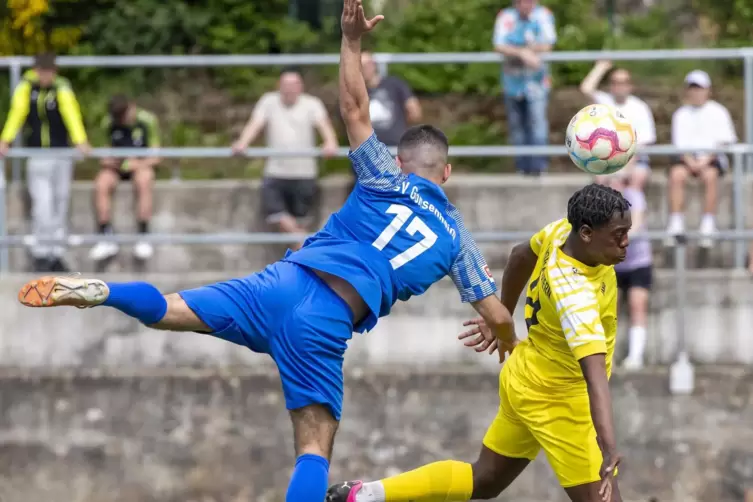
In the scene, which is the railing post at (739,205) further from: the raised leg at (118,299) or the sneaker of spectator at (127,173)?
the raised leg at (118,299)

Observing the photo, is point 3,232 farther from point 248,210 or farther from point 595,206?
point 595,206

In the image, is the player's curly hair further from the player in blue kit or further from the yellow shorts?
the yellow shorts

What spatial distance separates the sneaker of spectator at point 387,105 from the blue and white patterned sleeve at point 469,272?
3.88 m

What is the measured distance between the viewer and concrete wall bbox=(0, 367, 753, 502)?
9148 mm

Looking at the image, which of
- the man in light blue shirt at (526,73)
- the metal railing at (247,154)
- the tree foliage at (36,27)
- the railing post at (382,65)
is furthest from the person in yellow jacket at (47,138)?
the tree foliage at (36,27)

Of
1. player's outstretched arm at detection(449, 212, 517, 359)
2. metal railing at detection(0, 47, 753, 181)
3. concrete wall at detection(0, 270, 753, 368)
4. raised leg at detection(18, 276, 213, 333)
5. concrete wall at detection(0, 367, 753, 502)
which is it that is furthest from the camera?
metal railing at detection(0, 47, 753, 181)

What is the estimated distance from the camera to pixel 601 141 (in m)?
6.56

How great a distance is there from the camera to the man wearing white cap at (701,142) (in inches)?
395

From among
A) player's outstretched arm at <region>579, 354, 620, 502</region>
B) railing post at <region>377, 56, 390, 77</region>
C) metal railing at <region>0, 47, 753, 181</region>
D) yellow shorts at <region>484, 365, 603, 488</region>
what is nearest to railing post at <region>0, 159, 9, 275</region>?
metal railing at <region>0, 47, 753, 181</region>

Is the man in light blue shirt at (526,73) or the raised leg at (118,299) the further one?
the man in light blue shirt at (526,73)

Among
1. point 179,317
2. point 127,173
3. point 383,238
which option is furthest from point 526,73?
point 179,317

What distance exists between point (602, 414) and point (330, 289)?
1.36 m

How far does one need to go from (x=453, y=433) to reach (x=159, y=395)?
81.1 inches

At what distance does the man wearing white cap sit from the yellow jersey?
3757mm
